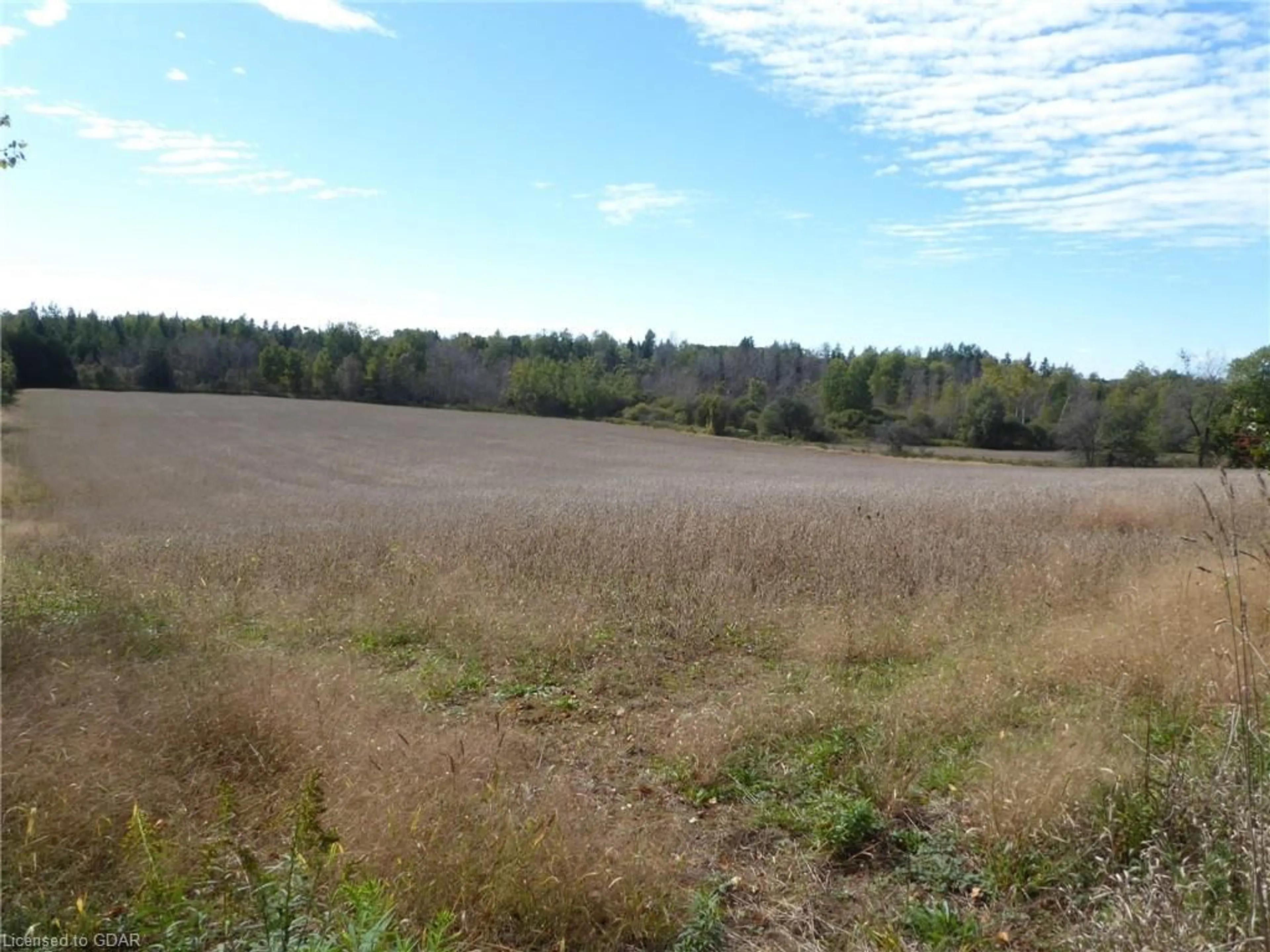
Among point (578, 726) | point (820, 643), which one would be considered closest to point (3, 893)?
point (578, 726)

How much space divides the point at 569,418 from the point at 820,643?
66.2 metres

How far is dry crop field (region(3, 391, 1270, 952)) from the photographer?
3.12m

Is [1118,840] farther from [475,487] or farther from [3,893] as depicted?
[475,487]

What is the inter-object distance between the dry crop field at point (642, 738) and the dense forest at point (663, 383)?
31.6 meters

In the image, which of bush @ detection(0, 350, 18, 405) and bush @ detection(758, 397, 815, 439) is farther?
bush @ detection(758, 397, 815, 439)

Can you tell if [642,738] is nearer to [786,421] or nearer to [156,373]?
[786,421]

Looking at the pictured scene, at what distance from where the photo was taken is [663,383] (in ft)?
306

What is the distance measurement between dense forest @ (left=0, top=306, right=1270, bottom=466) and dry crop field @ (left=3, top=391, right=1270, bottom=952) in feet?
104

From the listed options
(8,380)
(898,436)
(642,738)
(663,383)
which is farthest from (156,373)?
(642,738)

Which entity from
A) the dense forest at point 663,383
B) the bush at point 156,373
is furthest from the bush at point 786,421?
the bush at point 156,373

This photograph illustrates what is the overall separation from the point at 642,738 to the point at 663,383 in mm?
88769

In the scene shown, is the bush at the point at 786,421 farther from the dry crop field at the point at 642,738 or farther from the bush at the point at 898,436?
the dry crop field at the point at 642,738

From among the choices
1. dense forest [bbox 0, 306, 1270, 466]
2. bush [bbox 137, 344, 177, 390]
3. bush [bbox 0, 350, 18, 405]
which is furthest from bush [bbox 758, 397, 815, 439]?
bush [bbox 137, 344, 177, 390]

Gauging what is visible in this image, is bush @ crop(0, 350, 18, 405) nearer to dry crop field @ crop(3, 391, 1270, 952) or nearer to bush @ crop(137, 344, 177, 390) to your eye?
→ bush @ crop(137, 344, 177, 390)
